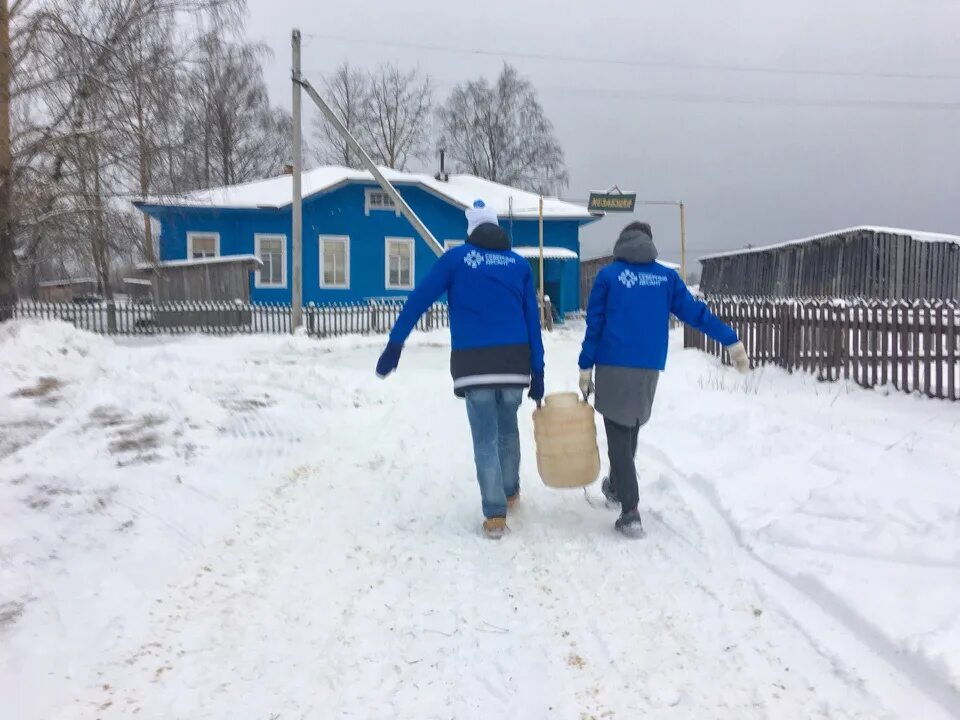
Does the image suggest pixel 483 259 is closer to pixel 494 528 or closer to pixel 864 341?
pixel 494 528

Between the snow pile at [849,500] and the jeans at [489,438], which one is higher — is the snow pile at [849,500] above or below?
below

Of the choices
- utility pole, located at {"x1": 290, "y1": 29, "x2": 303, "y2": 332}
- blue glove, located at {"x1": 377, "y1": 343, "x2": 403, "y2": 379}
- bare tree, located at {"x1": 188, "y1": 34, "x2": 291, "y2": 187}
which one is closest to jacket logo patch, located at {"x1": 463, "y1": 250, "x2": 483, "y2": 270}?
blue glove, located at {"x1": 377, "y1": 343, "x2": 403, "y2": 379}

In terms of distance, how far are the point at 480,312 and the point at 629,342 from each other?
2.90 feet

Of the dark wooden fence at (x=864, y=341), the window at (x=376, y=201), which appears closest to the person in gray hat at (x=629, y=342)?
the dark wooden fence at (x=864, y=341)

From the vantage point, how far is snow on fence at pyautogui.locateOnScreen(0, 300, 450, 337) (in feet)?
66.6

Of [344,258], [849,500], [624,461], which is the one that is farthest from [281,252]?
[849,500]

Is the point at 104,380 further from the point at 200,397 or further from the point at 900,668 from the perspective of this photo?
the point at 900,668

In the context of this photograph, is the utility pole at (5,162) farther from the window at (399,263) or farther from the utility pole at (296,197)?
the window at (399,263)

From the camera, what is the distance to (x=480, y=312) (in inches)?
169

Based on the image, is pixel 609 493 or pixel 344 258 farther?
pixel 344 258

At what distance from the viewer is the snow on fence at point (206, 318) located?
20.3 meters

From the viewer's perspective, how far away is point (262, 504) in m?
5.05

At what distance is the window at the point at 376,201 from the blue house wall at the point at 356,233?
149 millimetres

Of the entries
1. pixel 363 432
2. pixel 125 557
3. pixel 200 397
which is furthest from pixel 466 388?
pixel 200 397
